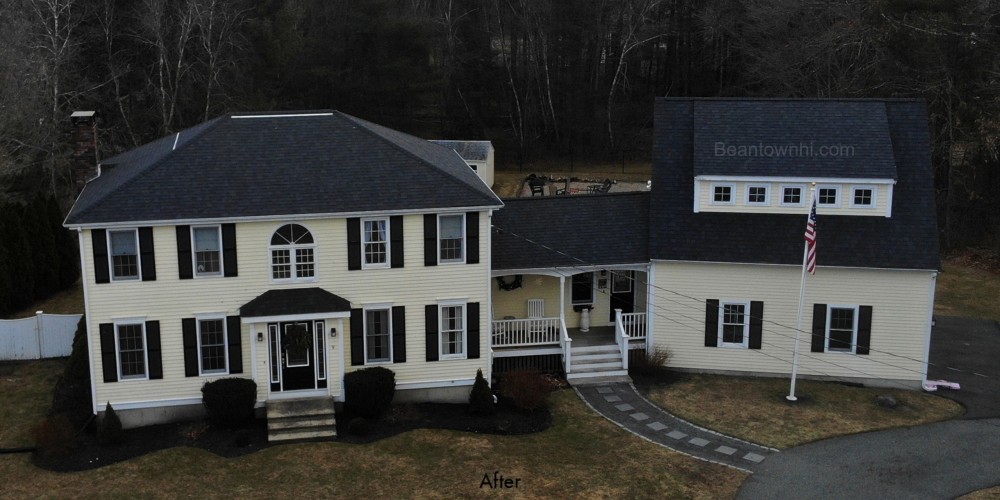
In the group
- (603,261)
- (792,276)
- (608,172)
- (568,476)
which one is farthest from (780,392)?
(608,172)

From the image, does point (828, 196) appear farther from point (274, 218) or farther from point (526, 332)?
point (274, 218)

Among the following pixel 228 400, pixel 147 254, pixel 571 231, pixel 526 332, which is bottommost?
pixel 228 400

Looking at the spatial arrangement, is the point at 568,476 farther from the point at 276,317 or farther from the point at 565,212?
the point at 565,212

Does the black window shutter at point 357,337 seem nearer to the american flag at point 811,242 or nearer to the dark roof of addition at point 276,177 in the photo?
the dark roof of addition at point 276,177

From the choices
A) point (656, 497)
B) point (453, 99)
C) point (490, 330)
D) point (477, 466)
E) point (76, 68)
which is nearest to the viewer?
point (656, 497)

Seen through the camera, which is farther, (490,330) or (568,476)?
(490,330)

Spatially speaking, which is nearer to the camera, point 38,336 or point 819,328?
point 819,328

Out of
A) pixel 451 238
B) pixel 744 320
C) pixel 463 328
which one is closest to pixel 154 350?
pixel 463 328
